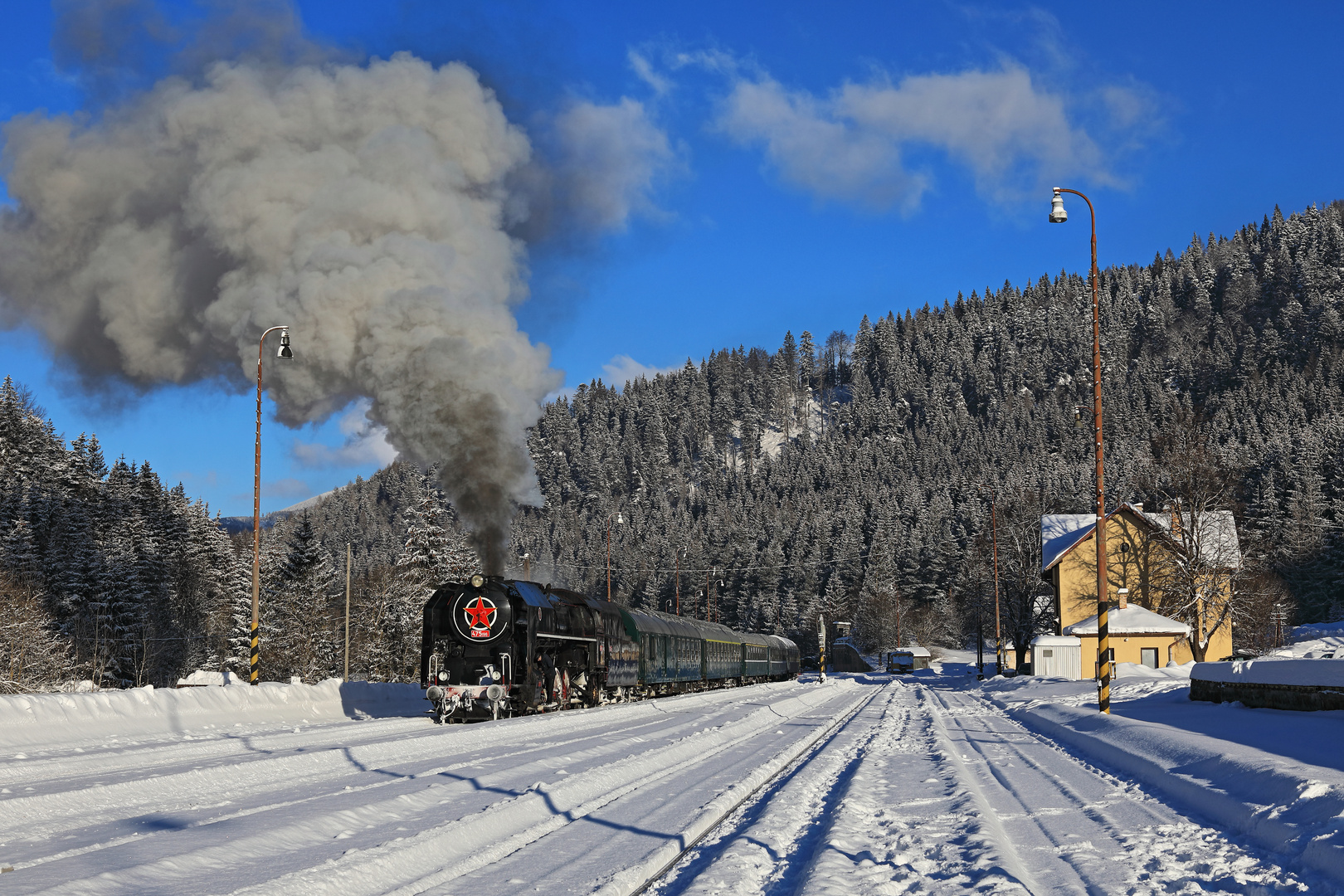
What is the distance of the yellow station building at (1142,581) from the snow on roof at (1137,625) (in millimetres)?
38

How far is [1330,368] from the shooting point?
160375 mm

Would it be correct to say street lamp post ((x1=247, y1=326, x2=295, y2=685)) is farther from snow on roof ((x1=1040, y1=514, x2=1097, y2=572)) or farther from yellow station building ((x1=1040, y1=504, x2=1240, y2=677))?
snow on roof ((x1=1040, y1=514, x2=1097, y2=572))

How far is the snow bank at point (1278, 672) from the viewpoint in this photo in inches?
665

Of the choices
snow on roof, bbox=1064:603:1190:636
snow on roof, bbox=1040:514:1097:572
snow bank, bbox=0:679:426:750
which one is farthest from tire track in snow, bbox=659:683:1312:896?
snow on roof, bbox=1040:514:1097:572

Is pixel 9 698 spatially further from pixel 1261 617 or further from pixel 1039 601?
pixel 1039 601

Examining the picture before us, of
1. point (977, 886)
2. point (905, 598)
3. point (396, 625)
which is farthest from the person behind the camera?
point (905, 598)

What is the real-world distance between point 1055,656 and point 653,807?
40.8 metres

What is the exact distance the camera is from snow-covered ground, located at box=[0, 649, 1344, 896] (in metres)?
7.20

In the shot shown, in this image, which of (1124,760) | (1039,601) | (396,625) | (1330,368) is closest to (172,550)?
(396,625)

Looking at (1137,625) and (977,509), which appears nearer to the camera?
(1137,625)

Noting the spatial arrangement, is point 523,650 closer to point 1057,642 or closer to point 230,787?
point 230,787

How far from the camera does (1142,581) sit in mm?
56844

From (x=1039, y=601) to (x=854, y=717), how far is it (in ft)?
168

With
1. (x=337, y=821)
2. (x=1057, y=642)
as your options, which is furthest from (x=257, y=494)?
(x=1057, y=642)
